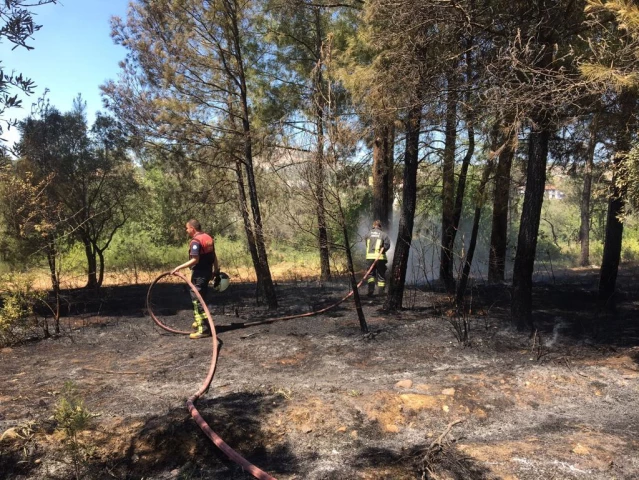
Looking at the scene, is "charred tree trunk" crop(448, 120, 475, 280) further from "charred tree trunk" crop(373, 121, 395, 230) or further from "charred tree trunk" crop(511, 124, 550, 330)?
"charred tree trunk" crop(511, 124, 550, 330)

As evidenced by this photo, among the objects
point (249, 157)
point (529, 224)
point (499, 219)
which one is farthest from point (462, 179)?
point (249, 157)

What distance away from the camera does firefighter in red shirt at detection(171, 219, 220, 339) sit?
22.1ft

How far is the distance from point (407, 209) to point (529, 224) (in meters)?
1.99

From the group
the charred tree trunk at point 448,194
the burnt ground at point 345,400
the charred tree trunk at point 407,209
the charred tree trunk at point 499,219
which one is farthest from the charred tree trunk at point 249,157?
the charred tree trunk at point 499,219

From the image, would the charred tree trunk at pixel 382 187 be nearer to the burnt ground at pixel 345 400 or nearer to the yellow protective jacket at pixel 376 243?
the yellow protective jacket at pixel 376 243

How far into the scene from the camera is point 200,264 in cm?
693

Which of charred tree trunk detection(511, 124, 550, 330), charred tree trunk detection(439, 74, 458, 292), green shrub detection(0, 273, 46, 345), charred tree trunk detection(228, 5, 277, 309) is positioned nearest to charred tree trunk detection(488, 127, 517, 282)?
charred tree trunk detection(439, 74, 458, 292)

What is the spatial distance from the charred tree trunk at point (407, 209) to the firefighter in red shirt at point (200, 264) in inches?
122

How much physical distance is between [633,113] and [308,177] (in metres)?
4.15

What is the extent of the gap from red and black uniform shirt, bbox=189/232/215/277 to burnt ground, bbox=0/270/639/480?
1.08m

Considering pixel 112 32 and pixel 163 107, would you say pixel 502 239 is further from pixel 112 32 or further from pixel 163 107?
pixel 112 32

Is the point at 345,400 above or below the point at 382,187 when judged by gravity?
below

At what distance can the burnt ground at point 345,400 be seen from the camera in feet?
10.9

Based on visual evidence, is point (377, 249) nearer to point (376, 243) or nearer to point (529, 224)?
point (376, 243)
